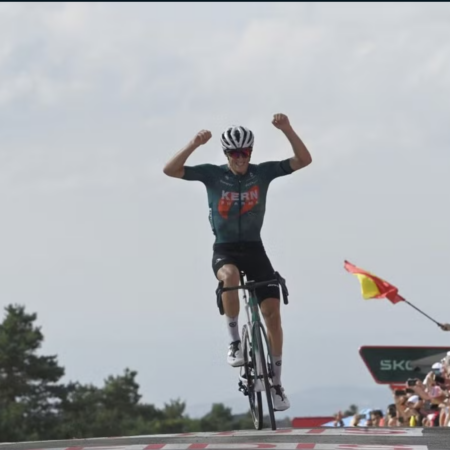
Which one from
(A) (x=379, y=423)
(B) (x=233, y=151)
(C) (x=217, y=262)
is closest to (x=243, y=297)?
(C) (x=217, y=262)

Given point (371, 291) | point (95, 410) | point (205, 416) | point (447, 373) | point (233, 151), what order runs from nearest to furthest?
point (233, 151) → point (447, 373) → point (371, 291) → point (95, 410) → point (205, 416)

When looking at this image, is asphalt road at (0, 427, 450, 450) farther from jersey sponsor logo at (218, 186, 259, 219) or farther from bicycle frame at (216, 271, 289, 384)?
jersey sponsor logo at (218, 186, 259, 219)

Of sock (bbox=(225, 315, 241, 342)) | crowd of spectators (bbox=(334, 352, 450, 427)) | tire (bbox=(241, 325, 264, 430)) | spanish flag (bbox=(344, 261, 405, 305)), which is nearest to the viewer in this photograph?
tire (bbox=(241, 325, 264, 430))

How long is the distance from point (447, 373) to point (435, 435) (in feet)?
21.0

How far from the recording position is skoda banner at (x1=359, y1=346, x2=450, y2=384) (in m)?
34.8

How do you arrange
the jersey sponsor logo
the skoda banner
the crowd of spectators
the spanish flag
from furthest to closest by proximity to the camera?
the skoda banner
the spanish flag
the crowd of spectators
the jersey sponsor logo

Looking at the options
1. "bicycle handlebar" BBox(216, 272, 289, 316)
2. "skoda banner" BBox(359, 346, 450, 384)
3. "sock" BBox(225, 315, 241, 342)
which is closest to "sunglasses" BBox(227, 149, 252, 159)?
"bicycle handlebar" BBox(216, 272, 289, 316)

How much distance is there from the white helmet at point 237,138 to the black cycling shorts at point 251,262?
910 mm

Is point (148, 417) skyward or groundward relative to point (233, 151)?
skyward

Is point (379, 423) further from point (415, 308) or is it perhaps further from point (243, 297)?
point (243, 297)

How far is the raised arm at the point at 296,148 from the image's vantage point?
15336mm

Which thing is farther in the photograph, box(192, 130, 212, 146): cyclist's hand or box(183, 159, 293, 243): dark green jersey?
box(183, 159, 293, 243): dark green jersey

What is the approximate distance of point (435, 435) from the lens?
15312 mm

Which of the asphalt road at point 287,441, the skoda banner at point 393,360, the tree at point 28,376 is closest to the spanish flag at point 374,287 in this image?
the skoda banner at point 393,360
